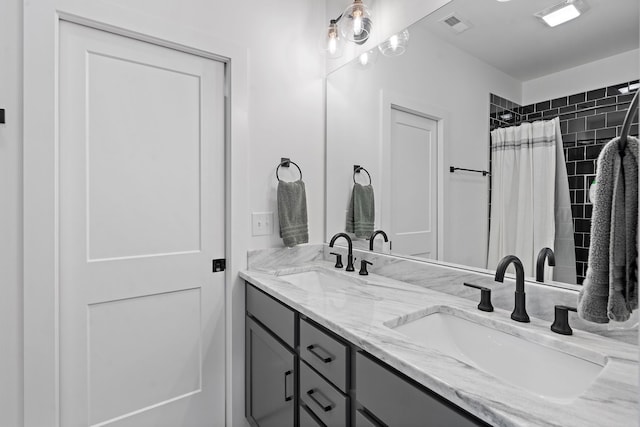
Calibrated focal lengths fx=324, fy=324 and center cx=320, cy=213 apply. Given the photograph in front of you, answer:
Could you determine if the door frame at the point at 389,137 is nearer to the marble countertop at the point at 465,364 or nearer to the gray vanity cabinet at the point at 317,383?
the marble countertop at the point at 465,364

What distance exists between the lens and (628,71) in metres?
0.90

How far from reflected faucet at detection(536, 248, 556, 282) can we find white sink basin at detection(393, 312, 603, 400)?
0.77ft

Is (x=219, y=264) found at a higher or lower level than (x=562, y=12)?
lower

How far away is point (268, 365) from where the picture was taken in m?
1.47

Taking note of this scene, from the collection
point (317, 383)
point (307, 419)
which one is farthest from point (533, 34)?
point (307, 419)

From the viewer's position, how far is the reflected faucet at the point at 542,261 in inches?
41.4

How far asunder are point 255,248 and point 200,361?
0.64 m

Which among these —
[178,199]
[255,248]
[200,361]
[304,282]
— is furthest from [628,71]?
[200,361]

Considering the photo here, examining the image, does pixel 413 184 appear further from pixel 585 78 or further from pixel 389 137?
Answer: pixel 585 78

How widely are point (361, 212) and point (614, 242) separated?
135 centimetres

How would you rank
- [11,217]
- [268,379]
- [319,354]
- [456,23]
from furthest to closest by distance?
[268,379] < [456,23] < [11,217] < [319,354]

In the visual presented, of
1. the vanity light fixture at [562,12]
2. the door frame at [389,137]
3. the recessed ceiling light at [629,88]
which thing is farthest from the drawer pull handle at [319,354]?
the vanity light fixture at [562,12]

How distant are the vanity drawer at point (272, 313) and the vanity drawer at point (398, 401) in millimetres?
424

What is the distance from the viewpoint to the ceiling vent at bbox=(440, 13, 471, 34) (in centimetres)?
133
